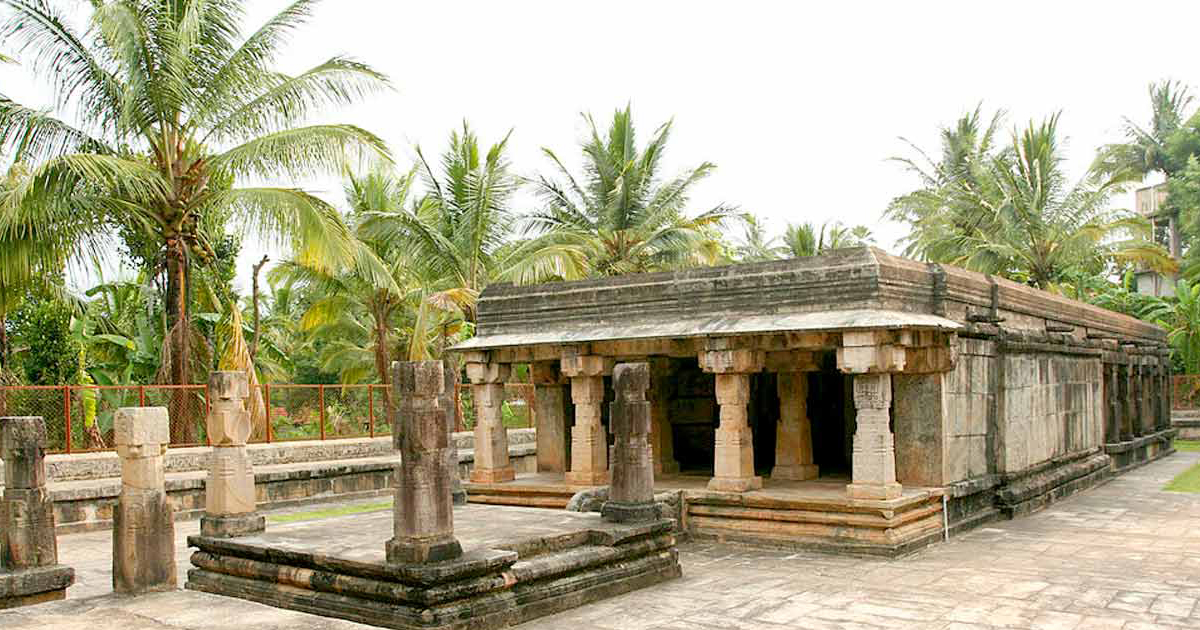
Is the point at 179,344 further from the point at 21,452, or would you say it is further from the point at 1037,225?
the point at 1037,225

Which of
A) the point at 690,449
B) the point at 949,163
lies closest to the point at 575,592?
the point at 690,449

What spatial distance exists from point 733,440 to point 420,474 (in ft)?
16.3

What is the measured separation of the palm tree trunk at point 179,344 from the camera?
629 inches

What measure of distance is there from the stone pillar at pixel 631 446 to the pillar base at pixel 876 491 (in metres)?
2.31

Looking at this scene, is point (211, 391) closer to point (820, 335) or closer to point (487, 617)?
point (487, 617)

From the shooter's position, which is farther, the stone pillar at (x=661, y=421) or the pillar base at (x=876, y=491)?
the stone pillar at (x=661, y=421)

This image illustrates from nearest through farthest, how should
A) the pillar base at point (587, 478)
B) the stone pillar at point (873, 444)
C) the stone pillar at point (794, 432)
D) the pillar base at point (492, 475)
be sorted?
the stone pillar at point (873, 444)
the stone pillar at point (794, 432)
the pillar base at point (587, 478)
the pillar base at point (492, 475)

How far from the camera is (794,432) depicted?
1252cm

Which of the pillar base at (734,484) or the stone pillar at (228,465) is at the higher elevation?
the stone pillar at (228,465)

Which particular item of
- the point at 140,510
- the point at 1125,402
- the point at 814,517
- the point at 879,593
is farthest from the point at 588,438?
the point at 1125,402

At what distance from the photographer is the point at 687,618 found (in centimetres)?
788

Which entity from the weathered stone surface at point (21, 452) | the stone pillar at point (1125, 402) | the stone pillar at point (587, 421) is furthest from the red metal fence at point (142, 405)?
the stone pillar at point (1125, 402)

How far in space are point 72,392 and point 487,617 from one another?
10.5m

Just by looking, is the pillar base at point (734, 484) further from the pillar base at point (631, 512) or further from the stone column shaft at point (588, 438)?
the pillar base at point (631, 512)
